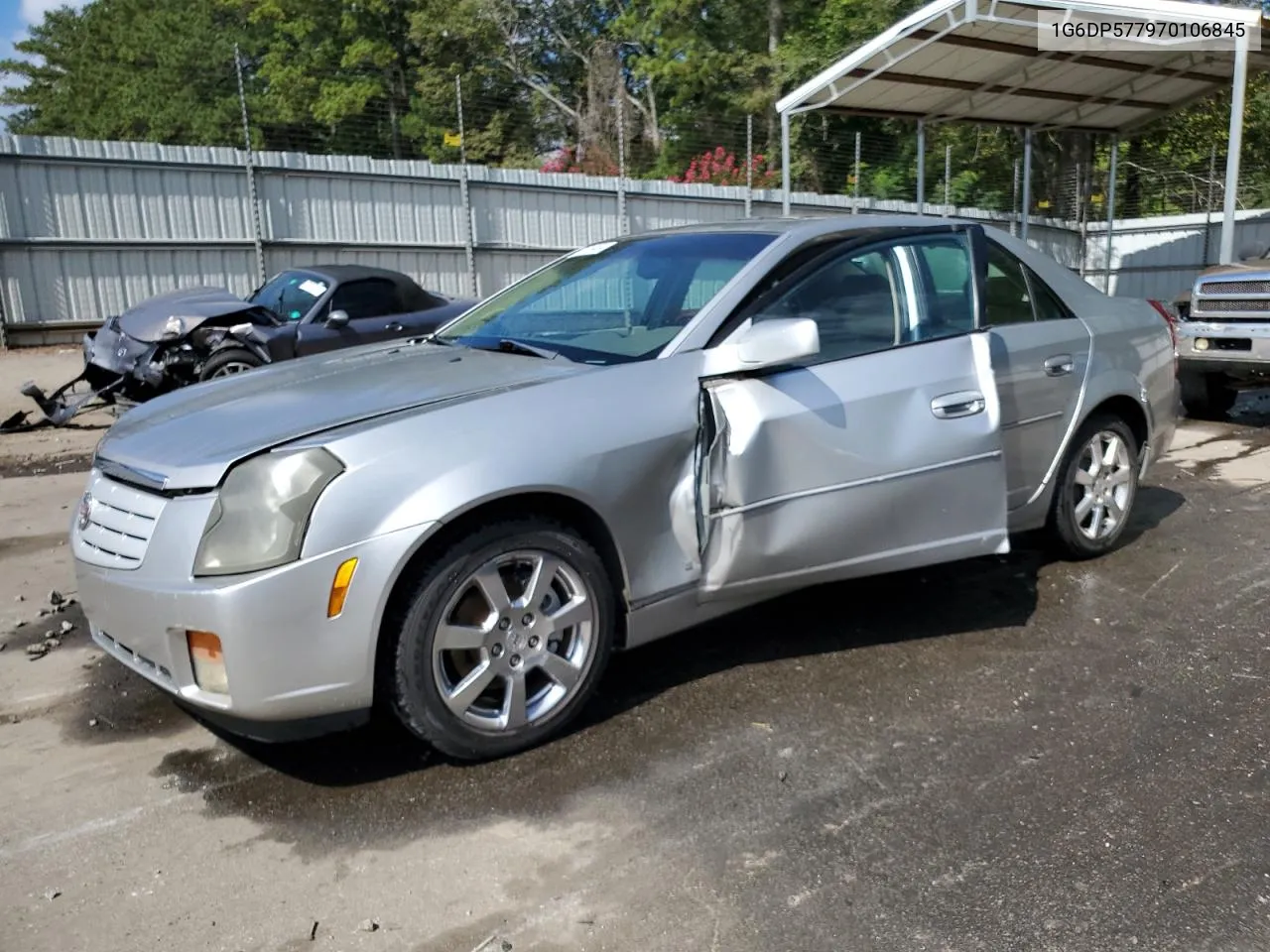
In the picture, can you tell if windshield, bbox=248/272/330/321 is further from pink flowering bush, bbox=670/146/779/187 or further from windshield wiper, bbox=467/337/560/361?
pink flowering bush, bbox=670/146/779/187

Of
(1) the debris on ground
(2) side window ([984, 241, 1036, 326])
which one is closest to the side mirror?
(2) side window ([984, 241, 1036, 326])

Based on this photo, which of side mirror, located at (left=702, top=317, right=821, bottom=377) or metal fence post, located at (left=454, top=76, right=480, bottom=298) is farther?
metal fence post, located at (left=454, top=76, right=480, bottom=298)

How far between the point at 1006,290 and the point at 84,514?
369cm

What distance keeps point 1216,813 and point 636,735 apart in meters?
1.64

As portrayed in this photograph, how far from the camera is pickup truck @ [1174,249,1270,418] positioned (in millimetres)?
8461

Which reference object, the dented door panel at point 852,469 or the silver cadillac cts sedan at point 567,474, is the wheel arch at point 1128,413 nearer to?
the silver cadillac cts sedan at point 567,474

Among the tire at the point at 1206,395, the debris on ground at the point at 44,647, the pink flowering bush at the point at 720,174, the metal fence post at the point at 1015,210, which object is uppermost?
the pink flowering bush at the point at 720,174

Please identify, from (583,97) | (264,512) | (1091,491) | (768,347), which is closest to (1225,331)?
(1091,491)

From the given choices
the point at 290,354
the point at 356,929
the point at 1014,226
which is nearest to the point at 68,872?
the point at 356,929

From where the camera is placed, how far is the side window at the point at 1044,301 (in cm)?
471

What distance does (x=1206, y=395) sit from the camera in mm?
9461

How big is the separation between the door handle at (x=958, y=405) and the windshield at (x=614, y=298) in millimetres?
855

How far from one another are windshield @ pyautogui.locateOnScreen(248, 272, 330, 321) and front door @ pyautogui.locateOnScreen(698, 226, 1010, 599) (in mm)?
7325

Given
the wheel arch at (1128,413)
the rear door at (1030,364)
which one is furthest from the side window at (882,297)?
the wheel arch at (1128,413)
